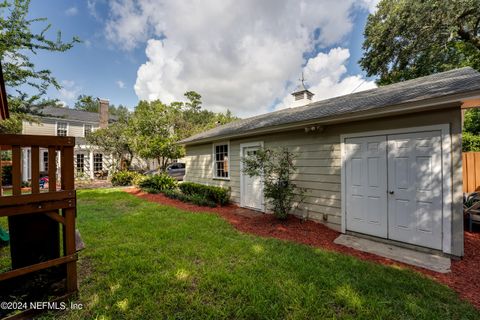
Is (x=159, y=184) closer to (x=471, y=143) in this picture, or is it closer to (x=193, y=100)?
(x=471, y=143)

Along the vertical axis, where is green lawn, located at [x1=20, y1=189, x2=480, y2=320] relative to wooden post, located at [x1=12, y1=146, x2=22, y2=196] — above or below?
below

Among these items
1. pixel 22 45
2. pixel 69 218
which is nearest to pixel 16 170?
pixel 69 218

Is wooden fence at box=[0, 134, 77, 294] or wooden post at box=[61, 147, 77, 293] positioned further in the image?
wooden post at box=[61, 147, 77, 293]

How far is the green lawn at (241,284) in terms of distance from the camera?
2.32m

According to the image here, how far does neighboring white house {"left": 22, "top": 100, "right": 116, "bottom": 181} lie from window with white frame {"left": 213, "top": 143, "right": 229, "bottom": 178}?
1259cm

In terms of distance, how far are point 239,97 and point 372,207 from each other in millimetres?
32517

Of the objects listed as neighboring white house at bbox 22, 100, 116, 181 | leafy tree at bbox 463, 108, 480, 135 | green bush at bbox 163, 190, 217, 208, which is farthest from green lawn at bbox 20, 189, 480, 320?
neighboring white house at bbox 22, 100, 116, 181

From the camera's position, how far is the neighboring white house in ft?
56.9

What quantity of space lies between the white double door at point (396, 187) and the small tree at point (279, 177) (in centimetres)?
142

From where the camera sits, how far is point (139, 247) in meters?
3.98

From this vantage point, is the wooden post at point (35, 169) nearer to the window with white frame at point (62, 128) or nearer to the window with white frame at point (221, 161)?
the window with white frame at point (221, 161)

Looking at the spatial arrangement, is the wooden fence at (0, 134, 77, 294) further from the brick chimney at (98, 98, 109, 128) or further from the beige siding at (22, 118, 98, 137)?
the brick chimney at (98, 98, 109, 128)

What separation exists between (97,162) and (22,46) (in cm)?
1223

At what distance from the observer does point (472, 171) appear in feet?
23.0
